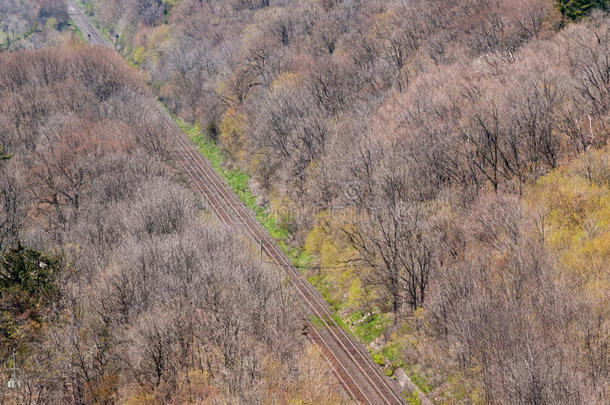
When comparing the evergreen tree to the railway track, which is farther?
the evergreen tree

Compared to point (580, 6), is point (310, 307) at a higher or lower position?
lower

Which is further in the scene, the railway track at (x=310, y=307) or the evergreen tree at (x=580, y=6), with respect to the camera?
the evergreen tree at (x=580, y=6)

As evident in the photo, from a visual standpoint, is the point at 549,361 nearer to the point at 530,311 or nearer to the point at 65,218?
the point at 530,311

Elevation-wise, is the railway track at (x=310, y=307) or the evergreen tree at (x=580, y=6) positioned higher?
the evergreen tree at (x=580, y=6)

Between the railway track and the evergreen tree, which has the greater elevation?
the evergreen tree

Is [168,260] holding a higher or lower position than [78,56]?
lower

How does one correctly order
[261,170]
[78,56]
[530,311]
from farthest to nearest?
[78,56] → [261,170] → [530,311]

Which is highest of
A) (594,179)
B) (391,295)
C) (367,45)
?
(367,45)

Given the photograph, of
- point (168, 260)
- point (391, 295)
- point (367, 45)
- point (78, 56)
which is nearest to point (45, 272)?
point (168, 260)
